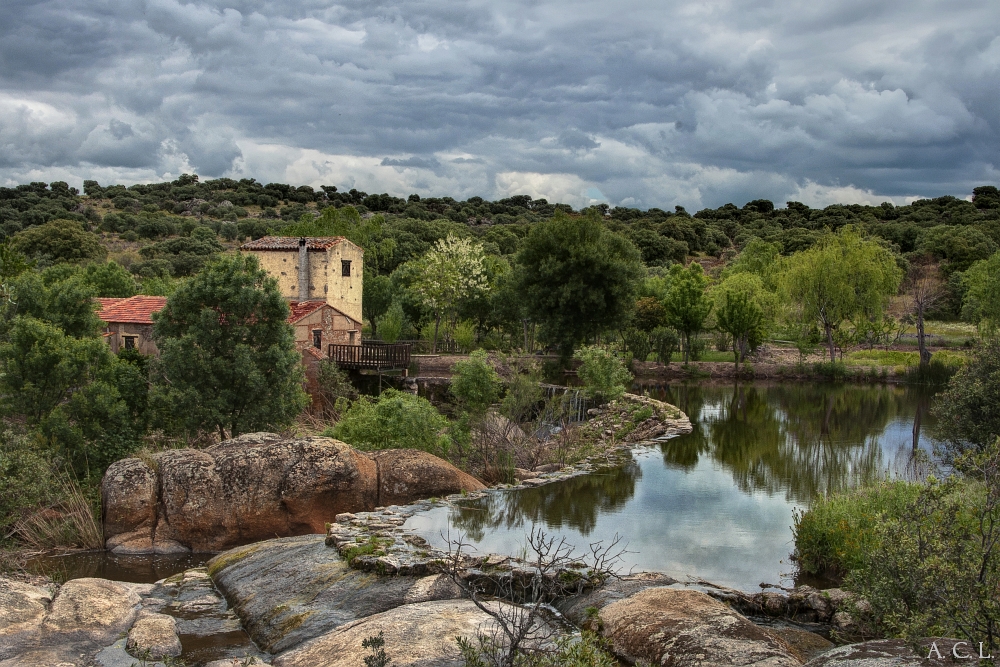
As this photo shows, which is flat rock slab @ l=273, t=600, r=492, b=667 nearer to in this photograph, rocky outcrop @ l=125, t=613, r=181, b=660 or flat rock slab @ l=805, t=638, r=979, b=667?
rocky outcrop @ l=125, t=613, r=181, b=660

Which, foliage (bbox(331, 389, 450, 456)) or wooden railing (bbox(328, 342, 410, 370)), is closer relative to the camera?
foliage (bbox(331, 389, 450, 456))

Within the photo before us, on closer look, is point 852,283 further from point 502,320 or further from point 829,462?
point 829,462

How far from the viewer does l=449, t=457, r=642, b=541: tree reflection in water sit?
15852mm

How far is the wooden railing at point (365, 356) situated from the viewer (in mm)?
34312

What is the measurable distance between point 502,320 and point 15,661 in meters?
42.1

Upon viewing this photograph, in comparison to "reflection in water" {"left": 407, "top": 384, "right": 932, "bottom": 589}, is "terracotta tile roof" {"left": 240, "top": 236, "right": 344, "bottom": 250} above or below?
above

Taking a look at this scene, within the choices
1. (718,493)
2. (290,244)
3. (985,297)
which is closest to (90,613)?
(718,493)

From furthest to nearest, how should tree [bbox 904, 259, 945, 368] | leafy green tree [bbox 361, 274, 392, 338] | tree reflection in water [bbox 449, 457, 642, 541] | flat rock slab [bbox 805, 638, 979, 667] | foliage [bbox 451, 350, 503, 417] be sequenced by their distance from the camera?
1. leafy green tree [bbox 361, 274, 392, 338]
2. tree [bbox 904, 259, 945, 368]
3. foliage [bbox 451, 350, 503, 417]
4. tree reflection in water [bbox 449, 457, 642, 541]
5. flat rock slab [bbox 805, 638, 979, 667]

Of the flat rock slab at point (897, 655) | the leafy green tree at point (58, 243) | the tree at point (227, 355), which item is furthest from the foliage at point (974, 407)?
the leafy green tree at point (58, 243)

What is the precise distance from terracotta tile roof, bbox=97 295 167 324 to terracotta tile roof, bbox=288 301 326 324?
16.7ft

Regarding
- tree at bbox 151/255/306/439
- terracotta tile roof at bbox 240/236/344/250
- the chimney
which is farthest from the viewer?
terracotta tile roof at bbox 240/236/344/250

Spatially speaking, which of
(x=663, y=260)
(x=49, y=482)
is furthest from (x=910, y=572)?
(x=663, y=260)

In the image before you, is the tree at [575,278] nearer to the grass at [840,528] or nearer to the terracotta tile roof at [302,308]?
the terracotta tile roof at [302,308]

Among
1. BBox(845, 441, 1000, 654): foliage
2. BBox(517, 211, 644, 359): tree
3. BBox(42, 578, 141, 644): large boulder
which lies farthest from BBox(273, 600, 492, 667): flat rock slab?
BBox(517, 211, 644, 359): tree
